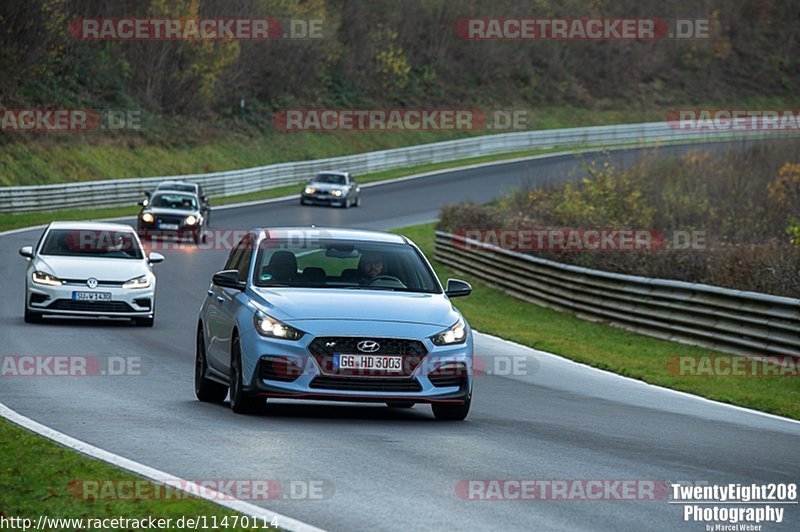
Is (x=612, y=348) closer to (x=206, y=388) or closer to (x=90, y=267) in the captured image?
(x=90, y=267)

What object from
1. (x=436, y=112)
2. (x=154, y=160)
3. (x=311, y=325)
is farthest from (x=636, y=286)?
(x=436, y=112)

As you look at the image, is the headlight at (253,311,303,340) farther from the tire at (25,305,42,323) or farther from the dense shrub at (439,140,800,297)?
the dense shrub at (439,140,800,297)

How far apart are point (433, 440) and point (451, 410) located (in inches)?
55.0

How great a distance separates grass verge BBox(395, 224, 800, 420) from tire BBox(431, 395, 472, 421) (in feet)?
12.7

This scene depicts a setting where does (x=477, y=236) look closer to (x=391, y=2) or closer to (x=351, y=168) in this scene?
(x=351, y=168)

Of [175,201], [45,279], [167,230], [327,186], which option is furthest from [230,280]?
[327,186]

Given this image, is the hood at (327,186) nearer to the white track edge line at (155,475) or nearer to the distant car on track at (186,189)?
the distant car on track at (186,189)

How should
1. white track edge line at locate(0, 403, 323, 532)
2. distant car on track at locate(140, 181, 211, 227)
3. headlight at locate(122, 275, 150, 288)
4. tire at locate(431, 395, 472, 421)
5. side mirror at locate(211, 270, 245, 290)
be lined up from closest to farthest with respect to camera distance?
white track edge line at locate(0, 403, 323, 532), tire at locate(431, 395, 472, 421), side mirror at locate(211, 270, 245, 290), headlight at locate(122, 275, 150, 288), distant car on track at locate(140, 181, 211, 227)

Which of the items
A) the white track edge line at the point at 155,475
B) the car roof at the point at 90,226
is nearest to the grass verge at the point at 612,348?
the car roof at the point at 90,226

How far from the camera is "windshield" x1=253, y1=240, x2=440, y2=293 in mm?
12648

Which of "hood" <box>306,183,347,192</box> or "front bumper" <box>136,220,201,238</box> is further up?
"front bumper" <box>136,220,201,238</box>

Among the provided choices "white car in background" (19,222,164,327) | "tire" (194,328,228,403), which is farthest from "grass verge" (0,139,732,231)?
"tire" (194,328,228,403)

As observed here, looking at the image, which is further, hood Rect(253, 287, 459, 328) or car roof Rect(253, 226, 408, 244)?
car roof Rect(253, 226, 408, 244)

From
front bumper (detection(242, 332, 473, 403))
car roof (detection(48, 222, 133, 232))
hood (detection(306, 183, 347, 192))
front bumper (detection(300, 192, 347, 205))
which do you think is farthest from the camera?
hood (detection(306, 183, 347, 192))
